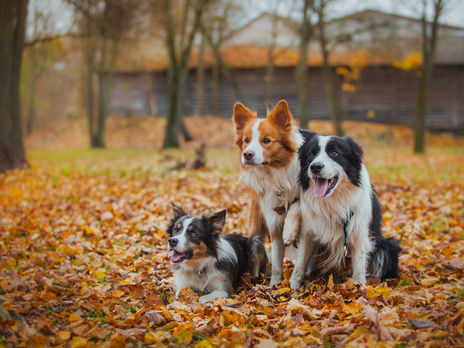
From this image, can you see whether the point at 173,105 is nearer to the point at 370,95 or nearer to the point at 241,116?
the point at 370,95

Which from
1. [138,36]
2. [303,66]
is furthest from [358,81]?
[138,36]

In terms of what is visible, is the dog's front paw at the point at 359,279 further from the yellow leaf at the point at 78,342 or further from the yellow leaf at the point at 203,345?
the yellow leaf at the point at 78,342

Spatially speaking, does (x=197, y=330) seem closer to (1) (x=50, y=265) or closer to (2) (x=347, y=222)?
(2) (x=347, y=222)

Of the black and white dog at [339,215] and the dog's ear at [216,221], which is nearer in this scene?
the black and white dog at [339,215]

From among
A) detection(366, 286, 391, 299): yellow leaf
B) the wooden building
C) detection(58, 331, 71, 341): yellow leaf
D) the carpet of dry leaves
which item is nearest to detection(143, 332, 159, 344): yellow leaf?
the carpet of dry leaves

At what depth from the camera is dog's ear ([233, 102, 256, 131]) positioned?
4668 millimetres

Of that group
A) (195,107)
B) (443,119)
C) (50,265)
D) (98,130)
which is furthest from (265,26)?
(50,265)

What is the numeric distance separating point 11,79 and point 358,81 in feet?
82.2

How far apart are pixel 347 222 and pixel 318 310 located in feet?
3.42

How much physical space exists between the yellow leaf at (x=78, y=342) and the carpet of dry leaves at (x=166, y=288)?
0.04 ft

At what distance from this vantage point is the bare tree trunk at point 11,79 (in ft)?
37.1

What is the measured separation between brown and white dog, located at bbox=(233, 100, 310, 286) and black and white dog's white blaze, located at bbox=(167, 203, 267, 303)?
0.50 meters

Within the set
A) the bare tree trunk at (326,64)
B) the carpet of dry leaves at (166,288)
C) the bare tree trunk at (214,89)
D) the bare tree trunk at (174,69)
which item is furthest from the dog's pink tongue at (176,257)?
the bare tree trunk at (214,89)

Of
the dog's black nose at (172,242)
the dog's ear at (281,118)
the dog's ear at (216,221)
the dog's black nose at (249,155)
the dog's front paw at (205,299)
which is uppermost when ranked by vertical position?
the dog's ear at (281,118)
